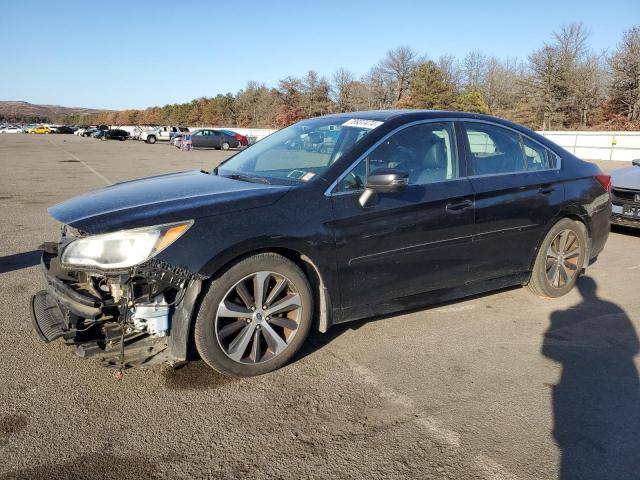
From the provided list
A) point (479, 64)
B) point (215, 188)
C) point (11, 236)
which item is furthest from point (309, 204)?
point (479, 64)

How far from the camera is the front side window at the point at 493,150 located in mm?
4316

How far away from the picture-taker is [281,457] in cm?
255

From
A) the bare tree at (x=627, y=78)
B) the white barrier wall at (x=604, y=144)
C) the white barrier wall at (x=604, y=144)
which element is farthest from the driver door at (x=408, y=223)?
the bare tree at (x=627, y=78)

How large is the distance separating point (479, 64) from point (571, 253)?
68044mm

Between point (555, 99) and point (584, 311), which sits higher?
point (555, 99)

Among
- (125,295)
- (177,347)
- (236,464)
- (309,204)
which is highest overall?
(309,204)

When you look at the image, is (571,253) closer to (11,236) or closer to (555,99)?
(11,236)

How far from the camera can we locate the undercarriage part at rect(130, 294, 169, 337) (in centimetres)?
303

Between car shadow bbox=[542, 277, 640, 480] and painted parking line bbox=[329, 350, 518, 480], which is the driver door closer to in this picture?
painted parking line bbox=[329, 350, 518, 480]

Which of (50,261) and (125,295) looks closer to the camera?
(125,295)

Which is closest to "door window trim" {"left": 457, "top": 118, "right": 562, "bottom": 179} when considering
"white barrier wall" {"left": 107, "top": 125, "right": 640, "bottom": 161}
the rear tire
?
the rear tire

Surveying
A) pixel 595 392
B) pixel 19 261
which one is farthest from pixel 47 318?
pixel 595 392

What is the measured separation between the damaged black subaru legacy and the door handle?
0.04 metres

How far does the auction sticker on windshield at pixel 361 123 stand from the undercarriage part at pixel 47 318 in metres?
2.48
